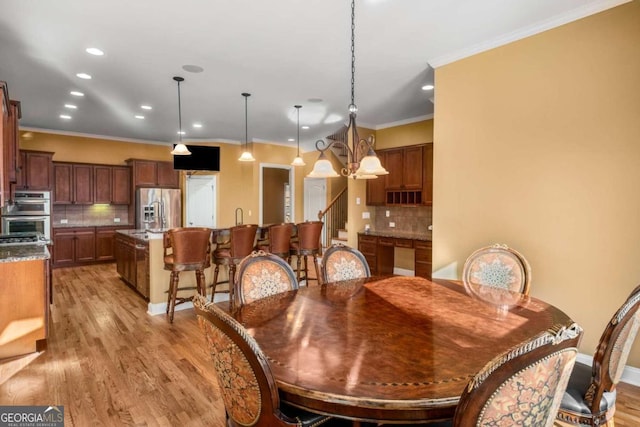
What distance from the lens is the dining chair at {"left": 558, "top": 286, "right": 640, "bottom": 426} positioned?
1.41 metres

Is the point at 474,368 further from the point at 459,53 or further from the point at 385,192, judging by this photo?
the point at 385,192

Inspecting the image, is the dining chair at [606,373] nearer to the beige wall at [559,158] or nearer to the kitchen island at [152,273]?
the beige wall at [559,158]

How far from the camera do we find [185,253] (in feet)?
12.5

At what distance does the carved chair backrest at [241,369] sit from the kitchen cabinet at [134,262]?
11.6 ft

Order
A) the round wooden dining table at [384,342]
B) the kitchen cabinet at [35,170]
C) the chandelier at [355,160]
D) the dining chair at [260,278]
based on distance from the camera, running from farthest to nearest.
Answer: the kitchen cabinet at [35,170]
the chandelier at [355,160]
the dining chair at [260,278]
the round wooden dining table at [384,342]

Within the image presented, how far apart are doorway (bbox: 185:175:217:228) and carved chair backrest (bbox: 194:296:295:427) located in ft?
23.0

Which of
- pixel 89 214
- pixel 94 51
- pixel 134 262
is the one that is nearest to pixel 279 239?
pixel 134 262

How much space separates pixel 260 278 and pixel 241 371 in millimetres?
1091

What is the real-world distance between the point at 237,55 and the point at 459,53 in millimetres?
2207

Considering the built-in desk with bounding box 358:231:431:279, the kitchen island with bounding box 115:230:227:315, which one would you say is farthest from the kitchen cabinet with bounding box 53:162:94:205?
the built-in desk with bounding box 358:231:431:279

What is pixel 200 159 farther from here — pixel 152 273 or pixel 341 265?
pixel 341 265

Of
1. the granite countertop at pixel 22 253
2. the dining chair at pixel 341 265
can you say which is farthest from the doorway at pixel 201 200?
the dining chair at pixel 341 265

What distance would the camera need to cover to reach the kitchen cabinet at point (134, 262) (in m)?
4.45

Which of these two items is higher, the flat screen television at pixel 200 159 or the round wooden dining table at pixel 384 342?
the flat screen television at pixel 200 159
